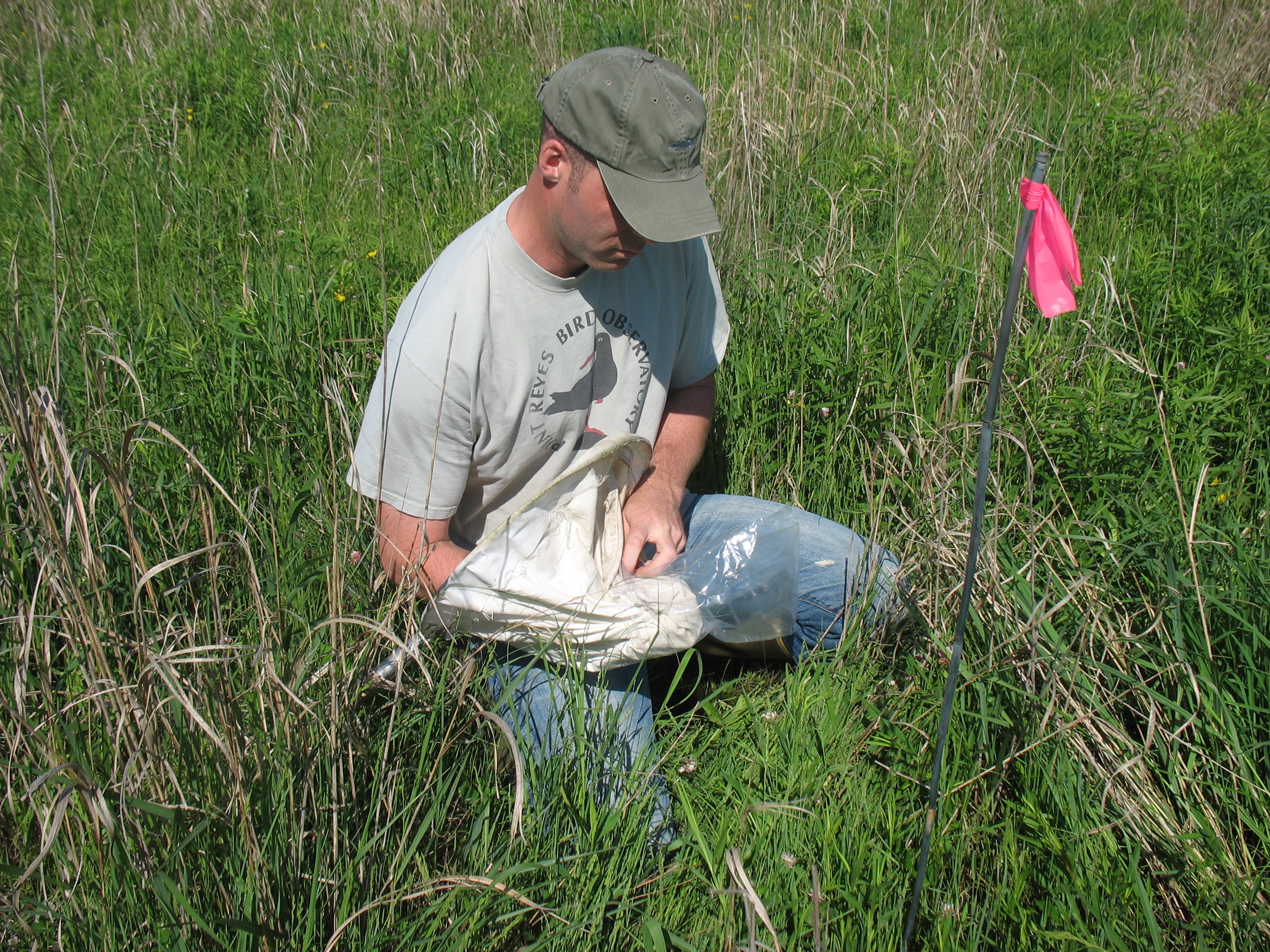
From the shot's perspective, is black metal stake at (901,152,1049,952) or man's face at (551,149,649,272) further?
man's face at (551,149,649,272)

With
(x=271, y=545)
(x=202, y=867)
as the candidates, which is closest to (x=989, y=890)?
(x=202, y=867)

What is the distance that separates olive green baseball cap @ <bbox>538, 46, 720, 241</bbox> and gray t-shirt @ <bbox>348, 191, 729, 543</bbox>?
24cm

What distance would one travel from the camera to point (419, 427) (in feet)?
5.45

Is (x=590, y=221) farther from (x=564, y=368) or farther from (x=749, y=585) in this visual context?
(x=749, y=585)

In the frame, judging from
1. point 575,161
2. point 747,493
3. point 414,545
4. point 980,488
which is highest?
point 575,161

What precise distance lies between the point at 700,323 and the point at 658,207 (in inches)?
21.0

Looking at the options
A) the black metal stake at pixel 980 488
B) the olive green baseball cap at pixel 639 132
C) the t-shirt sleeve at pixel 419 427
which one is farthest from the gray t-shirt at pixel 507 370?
the black metal stake at pixel 980 488

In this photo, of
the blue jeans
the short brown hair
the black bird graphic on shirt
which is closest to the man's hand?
the blue jeans

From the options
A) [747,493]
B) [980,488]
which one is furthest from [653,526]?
[980,488]

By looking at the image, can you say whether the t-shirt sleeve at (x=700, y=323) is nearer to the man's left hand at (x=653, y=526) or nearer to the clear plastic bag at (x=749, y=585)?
the man's left hand at (x=653, y=526)

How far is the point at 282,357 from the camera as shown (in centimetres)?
234

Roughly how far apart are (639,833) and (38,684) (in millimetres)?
1136

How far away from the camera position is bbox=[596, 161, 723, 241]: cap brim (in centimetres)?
162

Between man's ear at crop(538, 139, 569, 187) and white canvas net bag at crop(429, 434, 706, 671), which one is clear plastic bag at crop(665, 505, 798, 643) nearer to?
white canvas net bag at crop(429, 434, 706, 671)
